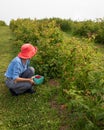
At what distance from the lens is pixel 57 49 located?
674cm

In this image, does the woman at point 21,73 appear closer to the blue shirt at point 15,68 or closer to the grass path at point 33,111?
the blue shirt at point 15,68

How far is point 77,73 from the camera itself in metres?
5.22

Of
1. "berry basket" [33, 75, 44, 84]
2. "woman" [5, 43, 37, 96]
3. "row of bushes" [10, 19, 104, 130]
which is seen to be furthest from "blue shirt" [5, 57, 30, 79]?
"row of bushes" [10, 19, 104, 130]

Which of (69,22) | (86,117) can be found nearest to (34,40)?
(86,117)

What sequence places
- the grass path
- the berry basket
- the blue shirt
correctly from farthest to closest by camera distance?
the berry basket → the blue shirt → the grass path

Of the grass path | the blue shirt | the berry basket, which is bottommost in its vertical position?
the grass path

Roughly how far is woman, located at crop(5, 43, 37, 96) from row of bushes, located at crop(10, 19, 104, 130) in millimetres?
604

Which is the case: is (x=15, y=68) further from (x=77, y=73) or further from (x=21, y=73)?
(x=77, y=73)

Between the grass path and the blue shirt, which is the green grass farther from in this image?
the blue shirt

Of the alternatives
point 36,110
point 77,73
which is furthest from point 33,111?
point 77,73

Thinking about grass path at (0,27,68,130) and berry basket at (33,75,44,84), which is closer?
grass path at (0,27,68,130)

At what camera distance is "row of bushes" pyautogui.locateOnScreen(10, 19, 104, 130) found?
4.28 metres

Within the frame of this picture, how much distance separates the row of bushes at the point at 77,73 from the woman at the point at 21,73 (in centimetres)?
60

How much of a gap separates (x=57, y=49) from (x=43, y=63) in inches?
16.2
